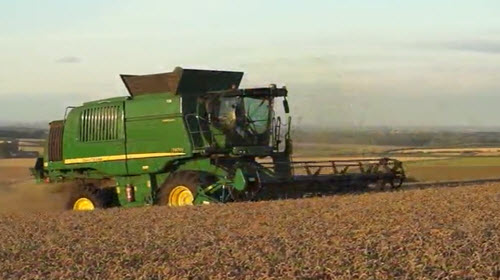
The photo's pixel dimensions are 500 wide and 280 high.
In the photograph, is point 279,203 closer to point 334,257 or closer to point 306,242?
point 306,242

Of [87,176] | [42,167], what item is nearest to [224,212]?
[87,176]

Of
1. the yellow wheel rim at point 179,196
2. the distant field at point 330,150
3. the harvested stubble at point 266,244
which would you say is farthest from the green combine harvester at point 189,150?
the harvested stubble at point 266,244

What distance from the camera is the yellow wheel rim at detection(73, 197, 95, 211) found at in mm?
18688

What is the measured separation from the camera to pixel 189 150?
56.9ft

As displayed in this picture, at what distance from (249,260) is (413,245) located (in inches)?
71.5

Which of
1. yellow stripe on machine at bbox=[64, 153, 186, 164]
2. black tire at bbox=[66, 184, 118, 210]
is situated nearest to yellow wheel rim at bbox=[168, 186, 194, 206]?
yellow stripe on machine at bbox=[64, 153, 186, 164]

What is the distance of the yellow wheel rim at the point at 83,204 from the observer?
18688 millimetres

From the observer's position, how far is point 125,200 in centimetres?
1850

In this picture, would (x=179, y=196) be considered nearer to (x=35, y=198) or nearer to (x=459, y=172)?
(x=35, y=198)

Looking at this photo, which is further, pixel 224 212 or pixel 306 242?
pixel 224 212

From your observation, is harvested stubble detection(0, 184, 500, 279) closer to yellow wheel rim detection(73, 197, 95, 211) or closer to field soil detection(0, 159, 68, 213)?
yellow wheel rim detection(73, 197, 95, 211)

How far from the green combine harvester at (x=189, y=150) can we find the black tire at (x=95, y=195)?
2 cm

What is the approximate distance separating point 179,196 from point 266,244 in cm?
824

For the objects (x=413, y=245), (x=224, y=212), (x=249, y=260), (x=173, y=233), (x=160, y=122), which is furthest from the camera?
(x=160, y=122)
